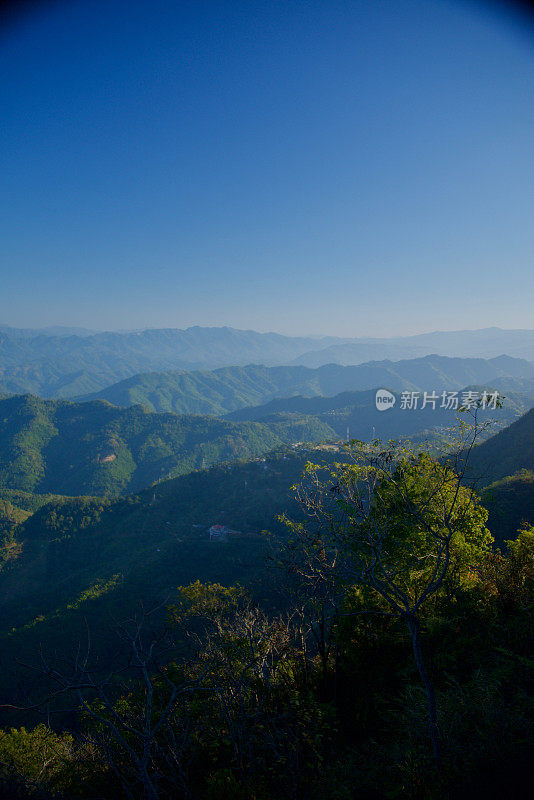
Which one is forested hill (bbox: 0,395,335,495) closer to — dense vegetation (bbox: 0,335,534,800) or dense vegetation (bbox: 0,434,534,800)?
dense vegetation (bbox: 0,335,534,800)

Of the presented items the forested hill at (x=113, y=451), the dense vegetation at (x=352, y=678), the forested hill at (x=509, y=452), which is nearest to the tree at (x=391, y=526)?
the dense vegetation at (x=352, y=678)

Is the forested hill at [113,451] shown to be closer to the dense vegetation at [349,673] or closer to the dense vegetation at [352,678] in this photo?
the dense vegetation at [349,673]

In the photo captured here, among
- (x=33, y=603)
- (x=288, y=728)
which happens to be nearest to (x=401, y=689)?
(x=288, y=728)

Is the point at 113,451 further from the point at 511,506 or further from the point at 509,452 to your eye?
the point at 511,506

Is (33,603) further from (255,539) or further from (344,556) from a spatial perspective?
(344,556)

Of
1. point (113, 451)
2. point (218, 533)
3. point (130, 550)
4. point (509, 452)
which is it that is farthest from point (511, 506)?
point (113, 451)

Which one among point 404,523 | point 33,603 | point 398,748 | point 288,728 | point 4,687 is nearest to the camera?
point 398,748

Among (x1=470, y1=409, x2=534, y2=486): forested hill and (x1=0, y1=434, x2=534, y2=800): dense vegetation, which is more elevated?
(x1=0, y1=434, x2=534, y2=800): dense vegetation

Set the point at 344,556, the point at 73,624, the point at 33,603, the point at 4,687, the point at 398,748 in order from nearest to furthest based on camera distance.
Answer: the point at 398,748
the point at 344,556
the point at 4,687
the point at 73,624
the point at 33,603

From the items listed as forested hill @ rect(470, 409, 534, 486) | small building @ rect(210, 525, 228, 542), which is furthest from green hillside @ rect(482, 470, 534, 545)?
small building @ rect(210, 525, 228, 542)
